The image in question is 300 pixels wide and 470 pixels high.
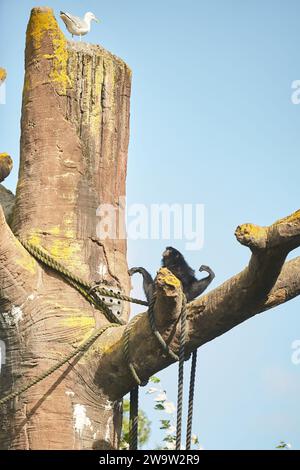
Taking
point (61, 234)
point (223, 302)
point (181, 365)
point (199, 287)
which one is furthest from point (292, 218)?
point (199, 287)

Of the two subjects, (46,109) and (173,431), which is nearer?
(46,109)

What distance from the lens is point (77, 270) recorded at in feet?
21.8

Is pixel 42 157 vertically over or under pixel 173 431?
over

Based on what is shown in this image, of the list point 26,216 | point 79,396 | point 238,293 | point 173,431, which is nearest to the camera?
point 238,293

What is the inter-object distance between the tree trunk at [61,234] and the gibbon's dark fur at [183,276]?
214 cm

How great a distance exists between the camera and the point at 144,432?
13.1m

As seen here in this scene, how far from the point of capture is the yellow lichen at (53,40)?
7156mm

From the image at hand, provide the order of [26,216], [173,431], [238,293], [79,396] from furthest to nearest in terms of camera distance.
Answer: [173,431] → [26,216] → [79,396] → [238,293]

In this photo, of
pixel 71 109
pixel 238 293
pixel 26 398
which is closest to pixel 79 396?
pixel 26 398

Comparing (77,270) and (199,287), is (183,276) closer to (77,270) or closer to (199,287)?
(199,287)

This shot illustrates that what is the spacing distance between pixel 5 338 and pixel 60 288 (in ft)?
1.53

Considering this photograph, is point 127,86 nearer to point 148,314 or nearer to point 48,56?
point 48,56

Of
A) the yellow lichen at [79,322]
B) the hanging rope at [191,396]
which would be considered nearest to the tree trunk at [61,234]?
the yellow lichen at [79,322]

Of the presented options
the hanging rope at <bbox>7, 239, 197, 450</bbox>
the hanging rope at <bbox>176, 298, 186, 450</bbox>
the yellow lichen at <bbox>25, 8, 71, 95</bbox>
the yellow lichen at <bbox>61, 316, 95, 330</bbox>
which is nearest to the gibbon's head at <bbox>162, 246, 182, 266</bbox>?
the yellow lichen at <bbox>25, 8, 71, 95</bbox>
